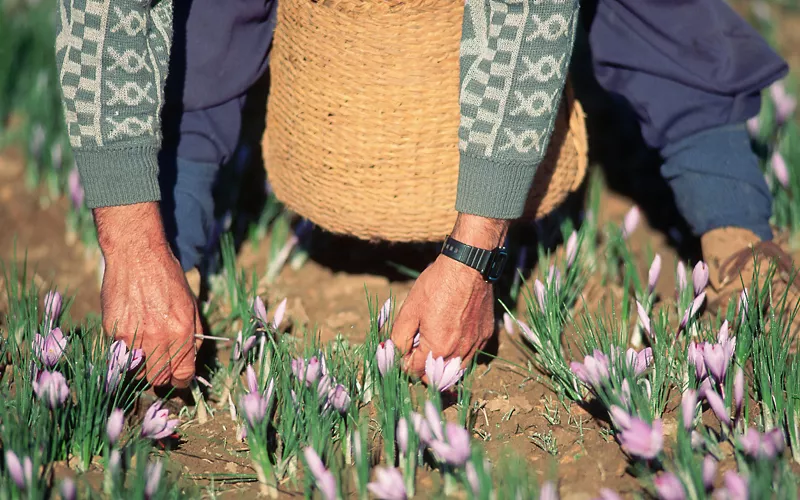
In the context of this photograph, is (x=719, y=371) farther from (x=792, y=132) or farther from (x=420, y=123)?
(x=792, y=132)

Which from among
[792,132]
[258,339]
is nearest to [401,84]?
[258,339]

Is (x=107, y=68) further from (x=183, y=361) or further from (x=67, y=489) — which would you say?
(x=67, y=489)

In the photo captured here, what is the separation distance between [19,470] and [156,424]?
9.9 inches

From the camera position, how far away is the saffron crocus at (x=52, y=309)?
1.76m

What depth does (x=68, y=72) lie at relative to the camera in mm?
1720

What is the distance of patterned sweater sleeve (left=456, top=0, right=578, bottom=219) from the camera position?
163 centimetres

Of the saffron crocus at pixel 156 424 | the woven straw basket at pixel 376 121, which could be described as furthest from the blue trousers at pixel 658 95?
the saffron crocus at pixel 156 424

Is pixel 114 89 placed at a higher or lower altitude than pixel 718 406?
higher

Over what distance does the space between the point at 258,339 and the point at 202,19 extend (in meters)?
0.74

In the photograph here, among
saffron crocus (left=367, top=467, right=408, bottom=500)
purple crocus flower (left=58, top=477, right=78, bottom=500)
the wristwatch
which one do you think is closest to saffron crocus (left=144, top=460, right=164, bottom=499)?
purple crocus flower (left=58, top=477, right=78, bottom=500)

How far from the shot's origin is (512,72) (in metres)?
1.65

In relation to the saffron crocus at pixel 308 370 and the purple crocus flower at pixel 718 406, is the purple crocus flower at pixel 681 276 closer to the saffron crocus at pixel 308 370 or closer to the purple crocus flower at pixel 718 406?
the purple crocus flower at pixel 718 406

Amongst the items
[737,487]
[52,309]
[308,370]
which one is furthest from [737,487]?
[52,309]

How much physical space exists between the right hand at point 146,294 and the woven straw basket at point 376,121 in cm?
43
